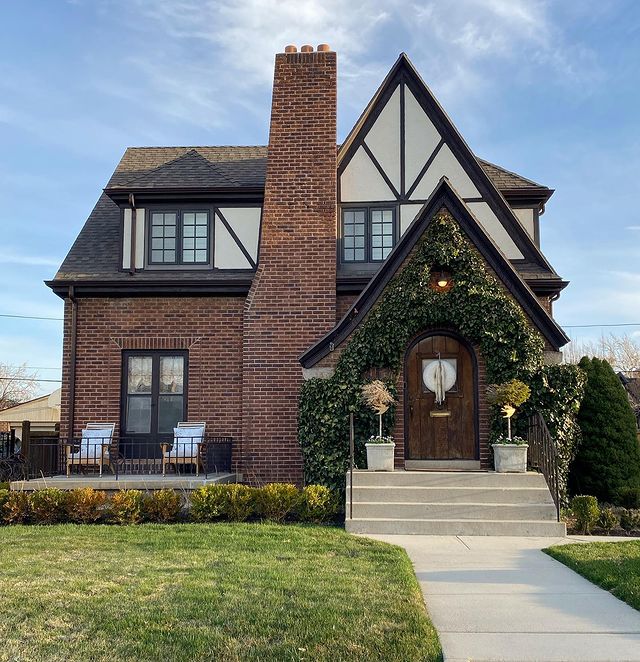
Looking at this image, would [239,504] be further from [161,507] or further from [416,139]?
[416,139]

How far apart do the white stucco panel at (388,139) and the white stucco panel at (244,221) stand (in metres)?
2.81

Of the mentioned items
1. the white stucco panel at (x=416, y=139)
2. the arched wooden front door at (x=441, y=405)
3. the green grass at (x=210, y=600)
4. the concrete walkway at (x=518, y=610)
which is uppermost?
the white stucco panel at (x=416, y=139)

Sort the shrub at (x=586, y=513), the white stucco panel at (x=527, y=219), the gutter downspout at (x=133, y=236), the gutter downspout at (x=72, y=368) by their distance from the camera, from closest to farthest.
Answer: the shrub at (x=586, y=513) → the gutter downspout at (x=72, y=368) → the gutter downspout at (x=133, y=236) → the white stucco panel at (x=527, y=219)

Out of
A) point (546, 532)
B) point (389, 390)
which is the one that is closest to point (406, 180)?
A: point (389, 390)

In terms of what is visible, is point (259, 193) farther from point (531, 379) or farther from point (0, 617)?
point (0, 617)

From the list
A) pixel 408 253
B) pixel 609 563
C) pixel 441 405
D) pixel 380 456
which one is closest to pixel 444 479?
pixel 380 456

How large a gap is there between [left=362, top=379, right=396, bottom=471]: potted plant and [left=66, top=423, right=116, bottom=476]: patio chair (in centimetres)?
477

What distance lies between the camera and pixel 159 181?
15.4 m

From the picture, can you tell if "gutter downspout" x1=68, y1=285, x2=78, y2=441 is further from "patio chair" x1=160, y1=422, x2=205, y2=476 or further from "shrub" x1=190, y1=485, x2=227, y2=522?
"shrub" x1=190, y1=485, x2=227, y2=522

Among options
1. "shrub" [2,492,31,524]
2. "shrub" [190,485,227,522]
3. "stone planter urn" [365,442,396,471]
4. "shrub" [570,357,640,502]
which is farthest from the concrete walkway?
"shrub" [2,492,31,524]

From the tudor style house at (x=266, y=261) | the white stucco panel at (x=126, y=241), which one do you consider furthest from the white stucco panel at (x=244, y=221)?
the white stucco panel at (x=126, y=241)

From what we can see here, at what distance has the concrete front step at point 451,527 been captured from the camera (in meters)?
10.1

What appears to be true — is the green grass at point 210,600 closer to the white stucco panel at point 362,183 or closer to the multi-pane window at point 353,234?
the multi-pane window at point 353,234

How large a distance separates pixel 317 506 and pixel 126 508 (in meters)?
2.81
